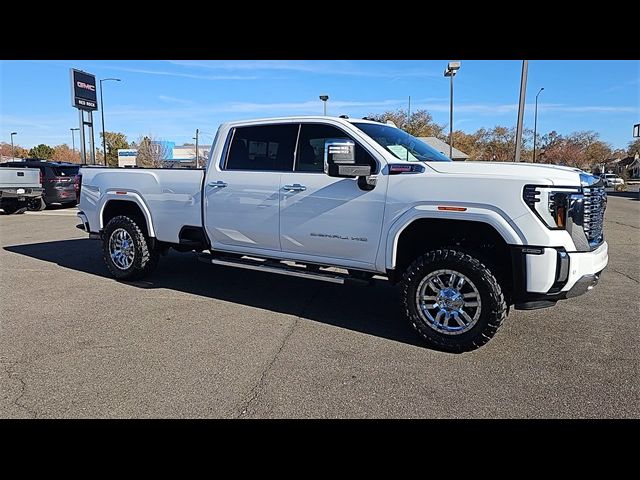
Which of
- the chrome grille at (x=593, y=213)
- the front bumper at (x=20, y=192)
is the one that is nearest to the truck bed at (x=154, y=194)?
the chrome grille at (x=593, y=213)

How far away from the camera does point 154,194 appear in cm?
621

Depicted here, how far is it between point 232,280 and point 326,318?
2168 millimetres

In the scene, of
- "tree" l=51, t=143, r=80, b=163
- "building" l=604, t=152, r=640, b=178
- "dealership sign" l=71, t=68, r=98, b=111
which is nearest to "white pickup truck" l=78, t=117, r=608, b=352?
"dealership sign" l=71, t=68, r=98, b=111

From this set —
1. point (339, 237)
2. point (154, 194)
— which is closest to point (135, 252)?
point (154, 194)

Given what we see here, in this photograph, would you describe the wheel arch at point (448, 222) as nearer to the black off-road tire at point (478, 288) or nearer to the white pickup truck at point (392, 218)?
the white pickup truck at point (392, 218)

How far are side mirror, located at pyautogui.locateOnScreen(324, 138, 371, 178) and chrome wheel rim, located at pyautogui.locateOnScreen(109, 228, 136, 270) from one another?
133 inches

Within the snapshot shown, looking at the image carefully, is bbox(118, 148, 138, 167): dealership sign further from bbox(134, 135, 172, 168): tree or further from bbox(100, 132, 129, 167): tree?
bbox(100, 132, 129, 167): tree

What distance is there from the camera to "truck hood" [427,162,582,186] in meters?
3.81

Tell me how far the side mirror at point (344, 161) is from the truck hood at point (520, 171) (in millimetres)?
654

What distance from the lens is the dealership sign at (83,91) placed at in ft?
121

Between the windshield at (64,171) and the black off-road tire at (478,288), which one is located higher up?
the windshield at (64,171)

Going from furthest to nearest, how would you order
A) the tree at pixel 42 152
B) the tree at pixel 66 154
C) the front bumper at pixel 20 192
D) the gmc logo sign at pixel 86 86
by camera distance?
the tree at pixel 66 154 → the tree at pixel 42 152 → the gmc logo sign at pixel 86 86 → the front bumper at pixel 20 192

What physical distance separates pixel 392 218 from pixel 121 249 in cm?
410
